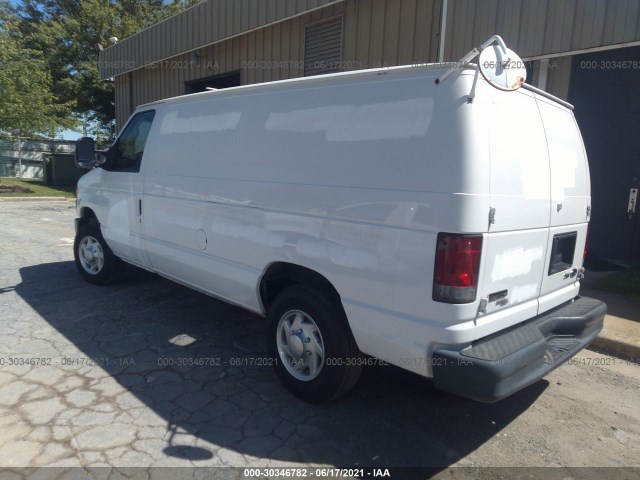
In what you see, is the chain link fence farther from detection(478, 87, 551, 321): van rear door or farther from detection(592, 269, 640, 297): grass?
detection(478, 87, 551, 321): van rear door

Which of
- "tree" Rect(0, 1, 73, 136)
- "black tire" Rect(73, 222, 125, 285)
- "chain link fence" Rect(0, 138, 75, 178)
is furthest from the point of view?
"chain link fence" Rect(0, 138, 75, 178)

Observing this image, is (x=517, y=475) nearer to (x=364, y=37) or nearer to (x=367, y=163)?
(x=367, y=163)

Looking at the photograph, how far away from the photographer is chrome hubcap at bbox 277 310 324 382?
329 cm

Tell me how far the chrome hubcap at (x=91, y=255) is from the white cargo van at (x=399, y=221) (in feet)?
6.99

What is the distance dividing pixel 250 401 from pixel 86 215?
13.0 ft

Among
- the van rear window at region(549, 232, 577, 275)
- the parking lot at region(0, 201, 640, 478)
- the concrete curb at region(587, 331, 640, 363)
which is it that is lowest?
the parking lot at region(0, 201, 640, 478)

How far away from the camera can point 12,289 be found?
572 cm

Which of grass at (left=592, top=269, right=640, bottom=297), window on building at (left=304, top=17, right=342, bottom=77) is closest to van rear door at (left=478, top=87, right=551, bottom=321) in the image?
grass at (left=592, top=269, right=640, bottom=297)

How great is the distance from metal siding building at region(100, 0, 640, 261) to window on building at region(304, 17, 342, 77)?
19mm

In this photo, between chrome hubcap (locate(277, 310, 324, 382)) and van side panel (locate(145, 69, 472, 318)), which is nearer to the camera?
van side panel (locate(145, 69, 472, 318))

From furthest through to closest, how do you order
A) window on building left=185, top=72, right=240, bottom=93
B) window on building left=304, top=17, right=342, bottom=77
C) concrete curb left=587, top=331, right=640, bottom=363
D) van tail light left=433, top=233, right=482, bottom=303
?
window on building left=185, top=72, right=240, bottom=93 < window on building left=304, top=17, right=342, bottom=77 < concrete curb left=587, top=331, right=640, bottom=363 < van tail light left=433, top=233, right=482, bottom=303

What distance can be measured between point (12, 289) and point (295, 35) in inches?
265

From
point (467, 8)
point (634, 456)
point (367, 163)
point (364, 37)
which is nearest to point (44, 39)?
point (364, 37)

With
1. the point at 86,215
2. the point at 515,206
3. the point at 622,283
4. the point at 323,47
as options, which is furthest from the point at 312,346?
the point at 323,47
